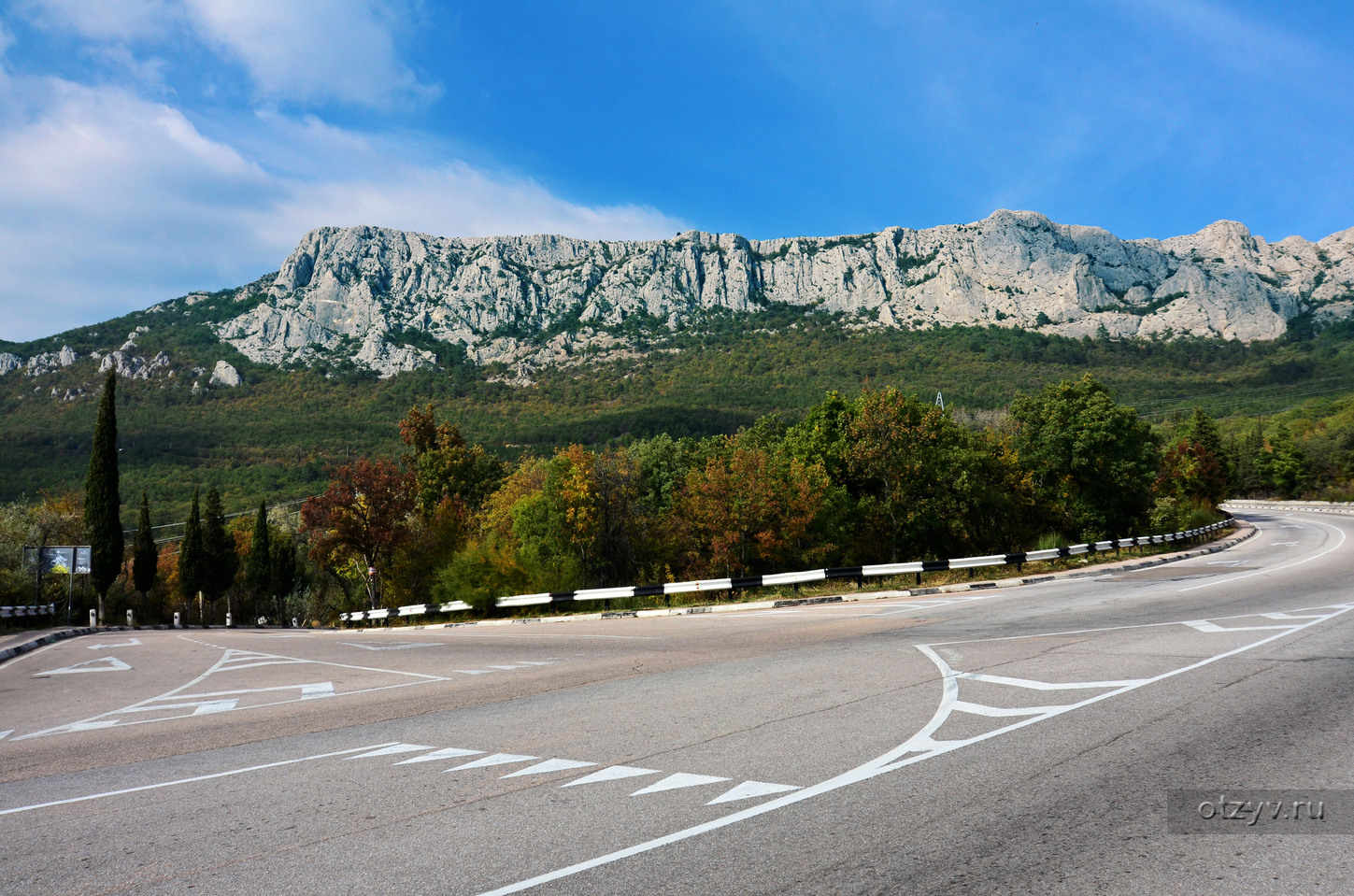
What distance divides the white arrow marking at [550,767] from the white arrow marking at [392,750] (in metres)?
1.50

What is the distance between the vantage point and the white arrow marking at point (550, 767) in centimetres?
589

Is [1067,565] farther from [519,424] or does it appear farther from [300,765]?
[519,424]

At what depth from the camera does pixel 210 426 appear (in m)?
130

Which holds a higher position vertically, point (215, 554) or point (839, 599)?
point (215, 554)

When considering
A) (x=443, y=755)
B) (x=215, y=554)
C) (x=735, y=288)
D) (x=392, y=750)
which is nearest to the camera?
(x=443, y=755)

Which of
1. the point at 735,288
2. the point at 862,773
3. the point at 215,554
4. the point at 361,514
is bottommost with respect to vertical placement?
the point at 862,773

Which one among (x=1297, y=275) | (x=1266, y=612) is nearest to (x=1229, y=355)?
(x=1297, y=275)

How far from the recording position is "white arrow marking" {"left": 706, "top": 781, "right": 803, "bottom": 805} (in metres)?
4.90

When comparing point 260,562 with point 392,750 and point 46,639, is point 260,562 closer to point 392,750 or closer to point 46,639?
point 46,639

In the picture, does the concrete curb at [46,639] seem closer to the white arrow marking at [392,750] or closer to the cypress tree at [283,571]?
the white arrow marking at [392,750]

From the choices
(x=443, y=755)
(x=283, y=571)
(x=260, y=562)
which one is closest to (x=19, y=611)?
(x=260, y=562)

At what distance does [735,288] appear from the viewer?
18975 cm

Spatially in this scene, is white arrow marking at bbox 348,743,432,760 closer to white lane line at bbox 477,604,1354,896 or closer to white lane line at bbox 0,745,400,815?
white lane line at bbox 0,745,400,815

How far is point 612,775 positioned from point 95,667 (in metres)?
17.3
